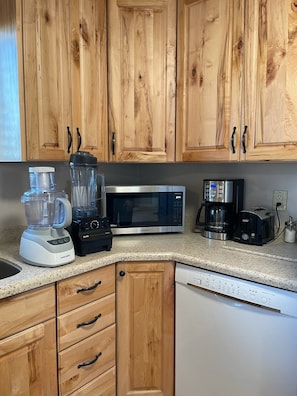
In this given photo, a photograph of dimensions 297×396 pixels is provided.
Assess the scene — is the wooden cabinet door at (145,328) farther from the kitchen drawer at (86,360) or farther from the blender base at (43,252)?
the blender base at (43,252)

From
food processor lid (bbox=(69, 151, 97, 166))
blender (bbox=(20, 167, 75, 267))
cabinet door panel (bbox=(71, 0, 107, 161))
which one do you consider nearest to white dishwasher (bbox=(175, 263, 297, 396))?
blender (bbox=(20, 167, 75, 267))

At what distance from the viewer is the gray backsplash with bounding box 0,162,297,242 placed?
1.71 metres

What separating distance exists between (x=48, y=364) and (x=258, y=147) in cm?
135

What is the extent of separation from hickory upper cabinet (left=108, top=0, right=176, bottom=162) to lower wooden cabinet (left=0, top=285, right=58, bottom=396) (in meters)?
0.88

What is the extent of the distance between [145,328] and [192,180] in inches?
40.9

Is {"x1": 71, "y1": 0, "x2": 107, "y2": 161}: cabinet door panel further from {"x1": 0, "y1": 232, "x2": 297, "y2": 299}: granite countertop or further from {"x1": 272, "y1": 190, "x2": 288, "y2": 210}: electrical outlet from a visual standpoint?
{"x1": 272, "y1": 190, "x2": 288, "y2": 210}: electrical outlet

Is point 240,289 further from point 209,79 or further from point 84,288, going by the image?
point 209,79

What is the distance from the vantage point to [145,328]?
158cm

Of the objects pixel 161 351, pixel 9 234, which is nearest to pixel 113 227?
pixel 9 234

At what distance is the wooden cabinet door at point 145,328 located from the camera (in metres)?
1.54

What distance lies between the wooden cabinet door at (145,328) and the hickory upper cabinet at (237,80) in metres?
0.70

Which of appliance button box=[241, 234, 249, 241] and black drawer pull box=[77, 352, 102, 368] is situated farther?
appliance button box=[241, 234, 249, 241]

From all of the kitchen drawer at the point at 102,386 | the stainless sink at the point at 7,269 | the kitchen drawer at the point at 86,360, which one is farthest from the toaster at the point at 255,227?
the stainless sink at the point at 7,269

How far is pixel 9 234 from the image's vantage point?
171cm
